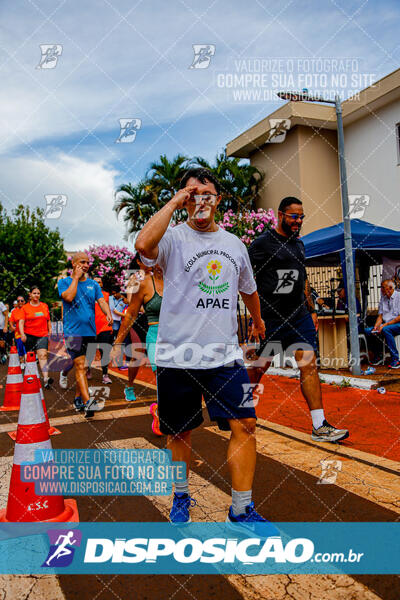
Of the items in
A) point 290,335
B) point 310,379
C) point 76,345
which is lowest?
point 310,379

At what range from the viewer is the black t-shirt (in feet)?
14.2

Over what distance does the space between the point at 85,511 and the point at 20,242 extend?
102ft

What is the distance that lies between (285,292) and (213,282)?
1936 millimetres

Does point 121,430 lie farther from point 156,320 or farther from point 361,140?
point 361,140

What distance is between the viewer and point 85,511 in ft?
9.46

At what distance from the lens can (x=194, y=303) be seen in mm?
2494

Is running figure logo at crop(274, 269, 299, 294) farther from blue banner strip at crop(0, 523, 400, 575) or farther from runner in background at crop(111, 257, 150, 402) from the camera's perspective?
blue banner strip at crop(0, 523, 400, 575)

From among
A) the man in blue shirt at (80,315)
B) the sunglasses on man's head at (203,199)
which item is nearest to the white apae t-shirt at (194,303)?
Result: the sunglasses on man's head at (203,199)

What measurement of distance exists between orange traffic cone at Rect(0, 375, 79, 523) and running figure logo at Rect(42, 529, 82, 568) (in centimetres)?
14

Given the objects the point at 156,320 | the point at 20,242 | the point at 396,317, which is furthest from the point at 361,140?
the point at 20,242

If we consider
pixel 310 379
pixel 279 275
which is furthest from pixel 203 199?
pixel 310 379

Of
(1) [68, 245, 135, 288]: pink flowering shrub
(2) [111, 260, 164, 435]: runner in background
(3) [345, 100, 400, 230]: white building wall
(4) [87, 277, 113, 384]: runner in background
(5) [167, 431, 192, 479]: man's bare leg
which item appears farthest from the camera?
(1) [68, 245, 135, 288]: pink flowering shrub

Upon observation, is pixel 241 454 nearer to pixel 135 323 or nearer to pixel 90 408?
pixel 90 408

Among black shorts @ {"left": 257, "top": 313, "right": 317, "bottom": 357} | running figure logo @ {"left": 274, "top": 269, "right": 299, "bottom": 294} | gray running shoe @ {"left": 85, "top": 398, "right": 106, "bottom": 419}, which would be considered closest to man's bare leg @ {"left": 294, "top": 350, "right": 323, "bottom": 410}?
black shorts @ {"left": 257, "top": 313, "right": 317, "bottom": 357}
